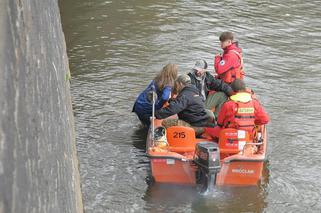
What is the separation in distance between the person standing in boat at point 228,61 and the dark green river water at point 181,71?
43.9 inches

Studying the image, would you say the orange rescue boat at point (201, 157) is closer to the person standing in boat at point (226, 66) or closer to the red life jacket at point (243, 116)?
the red life jacket at point (243, 116)

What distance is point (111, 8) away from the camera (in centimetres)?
1672

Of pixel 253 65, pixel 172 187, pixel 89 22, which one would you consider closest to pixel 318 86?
pixel 253 65

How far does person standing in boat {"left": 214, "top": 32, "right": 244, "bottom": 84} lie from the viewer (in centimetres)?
936

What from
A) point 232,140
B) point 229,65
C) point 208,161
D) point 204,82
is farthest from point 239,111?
point 229,65

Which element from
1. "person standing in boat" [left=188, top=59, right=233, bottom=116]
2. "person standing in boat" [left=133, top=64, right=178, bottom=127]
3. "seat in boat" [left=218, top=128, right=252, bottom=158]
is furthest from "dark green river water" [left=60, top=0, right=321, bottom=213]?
"person standing in boat" [left=188, top=59, right=233, bottom=116]

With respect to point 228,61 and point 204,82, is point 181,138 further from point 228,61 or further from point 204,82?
point 228,61

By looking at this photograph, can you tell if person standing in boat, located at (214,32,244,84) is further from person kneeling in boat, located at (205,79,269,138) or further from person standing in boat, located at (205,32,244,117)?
person kneeling in boat, located at (205,79,269,138)

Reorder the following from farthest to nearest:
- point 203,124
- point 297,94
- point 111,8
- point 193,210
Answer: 1. point 111,8
2. point 297,94
3. point 203,124
4. point 193,210

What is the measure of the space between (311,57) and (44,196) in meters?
11.2

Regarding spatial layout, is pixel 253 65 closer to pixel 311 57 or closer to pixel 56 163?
pixel 311 57

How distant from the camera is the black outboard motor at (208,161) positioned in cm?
690

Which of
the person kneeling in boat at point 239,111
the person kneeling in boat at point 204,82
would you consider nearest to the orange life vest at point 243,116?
the person kneeling in boat at point 239,111

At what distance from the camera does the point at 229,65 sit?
9.36 m
